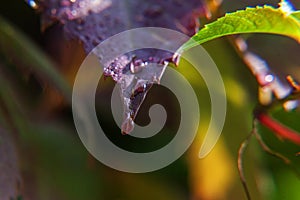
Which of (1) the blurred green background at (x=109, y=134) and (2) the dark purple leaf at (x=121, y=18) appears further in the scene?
(1) the blurred green background at (x=109, y=134)

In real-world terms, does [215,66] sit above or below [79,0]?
below

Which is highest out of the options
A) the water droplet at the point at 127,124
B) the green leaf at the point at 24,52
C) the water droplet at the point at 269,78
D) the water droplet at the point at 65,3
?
the water droplet at the point at 65,3

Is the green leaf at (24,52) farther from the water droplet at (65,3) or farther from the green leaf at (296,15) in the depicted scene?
the green leaf at (296,15)

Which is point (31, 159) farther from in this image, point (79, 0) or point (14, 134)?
point (79, 0)

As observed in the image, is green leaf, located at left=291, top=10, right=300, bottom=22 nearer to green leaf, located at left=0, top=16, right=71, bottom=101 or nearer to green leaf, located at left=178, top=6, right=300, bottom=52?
green leaf, located at left=178, top=6, right=300, bottom=52

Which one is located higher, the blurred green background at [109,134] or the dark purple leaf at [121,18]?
the dark purple leaf at [121,18]

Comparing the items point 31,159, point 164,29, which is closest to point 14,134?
point 31,159

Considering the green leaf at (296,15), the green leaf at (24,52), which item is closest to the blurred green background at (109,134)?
the green leaf at (24,52)
